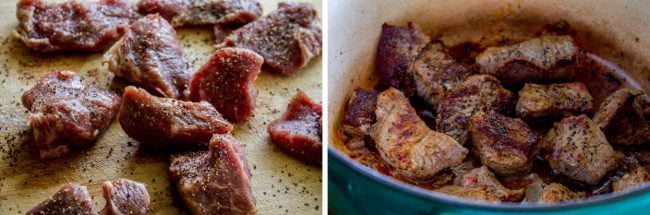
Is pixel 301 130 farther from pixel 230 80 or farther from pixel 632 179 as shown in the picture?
pixel 632 179

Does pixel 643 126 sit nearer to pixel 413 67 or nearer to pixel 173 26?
pixel 413 67

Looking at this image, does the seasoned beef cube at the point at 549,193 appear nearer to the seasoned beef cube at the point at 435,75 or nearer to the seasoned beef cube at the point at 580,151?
the seasoned beef cube at the point at 580,151

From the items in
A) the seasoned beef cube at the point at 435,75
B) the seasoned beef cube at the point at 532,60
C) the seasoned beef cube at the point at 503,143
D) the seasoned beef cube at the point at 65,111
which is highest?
the seasoned beef cube at the point at 532,60

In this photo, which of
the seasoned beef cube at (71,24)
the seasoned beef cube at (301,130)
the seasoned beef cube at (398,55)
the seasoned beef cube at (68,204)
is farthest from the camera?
the seasoned beef cube at (71,24)

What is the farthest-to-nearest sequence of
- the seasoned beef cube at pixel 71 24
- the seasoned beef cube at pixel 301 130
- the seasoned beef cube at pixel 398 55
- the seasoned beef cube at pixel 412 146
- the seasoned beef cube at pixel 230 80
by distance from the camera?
the seasoned beef cube at pixel 71 24 → the seasoned beef cube at pixel 398 55 → the seasoned beef cube at pixel 230 80 → the seasoned beef cube at pixel 301 130 → the seasoned beef cube at pixel 412 146

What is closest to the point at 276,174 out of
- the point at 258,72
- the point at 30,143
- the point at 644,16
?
the point at 258,72

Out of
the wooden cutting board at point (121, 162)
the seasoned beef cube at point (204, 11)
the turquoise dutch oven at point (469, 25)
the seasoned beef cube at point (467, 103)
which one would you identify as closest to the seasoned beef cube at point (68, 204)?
the wooden cutting board at point (121, 162)

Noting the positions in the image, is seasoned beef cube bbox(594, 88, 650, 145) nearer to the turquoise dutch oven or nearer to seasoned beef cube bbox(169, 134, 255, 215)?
the turquoise dutch oven

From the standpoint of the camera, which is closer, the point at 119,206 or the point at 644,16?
the point at 119,206
